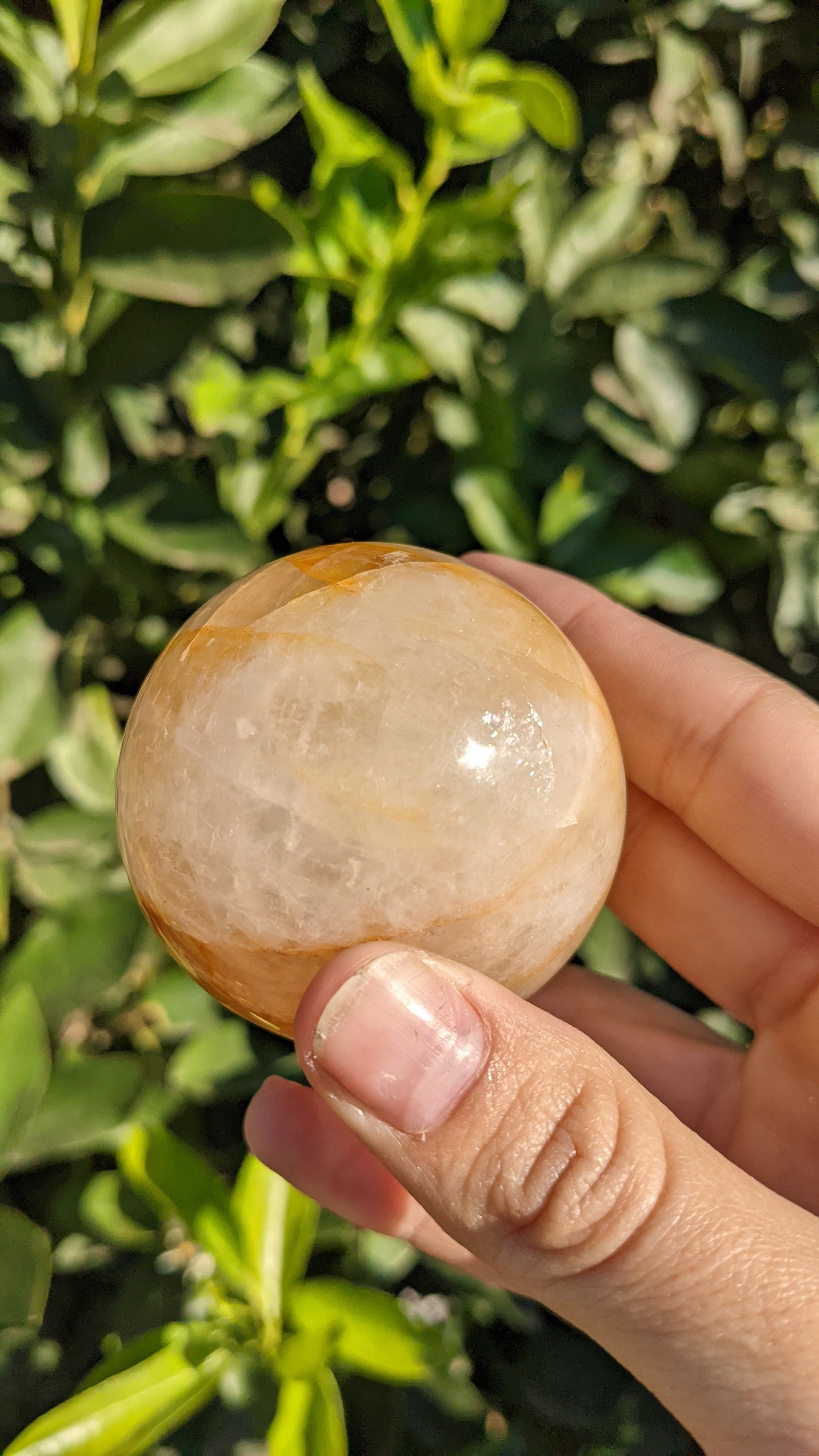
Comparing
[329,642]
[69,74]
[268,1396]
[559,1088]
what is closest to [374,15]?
[69,74]

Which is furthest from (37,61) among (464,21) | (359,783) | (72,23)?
(359,783)

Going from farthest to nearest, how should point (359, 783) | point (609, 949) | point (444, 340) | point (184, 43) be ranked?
point (609, 949)
point (444, 340)
point (184, 43)
point (359, 783)

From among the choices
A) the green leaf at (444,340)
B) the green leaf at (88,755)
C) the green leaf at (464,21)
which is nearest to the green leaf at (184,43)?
the green leaf at (464,21)

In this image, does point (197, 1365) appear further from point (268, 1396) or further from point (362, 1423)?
point (362, 1423)

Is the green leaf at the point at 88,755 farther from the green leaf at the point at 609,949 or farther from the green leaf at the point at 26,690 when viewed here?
the green leaf at the point at 609,949

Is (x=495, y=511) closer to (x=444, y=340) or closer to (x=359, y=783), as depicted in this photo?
(x=444, y=340)

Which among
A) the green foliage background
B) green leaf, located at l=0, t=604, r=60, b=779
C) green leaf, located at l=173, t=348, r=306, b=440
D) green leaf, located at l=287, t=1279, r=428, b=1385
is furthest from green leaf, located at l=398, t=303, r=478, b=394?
green leaf, located at l=287, t=1279, r=428, b=1385

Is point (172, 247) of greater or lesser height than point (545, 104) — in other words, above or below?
below

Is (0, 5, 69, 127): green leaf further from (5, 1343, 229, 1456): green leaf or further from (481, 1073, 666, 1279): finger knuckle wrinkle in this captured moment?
(5, 1343, 229, 1456): green leaf
